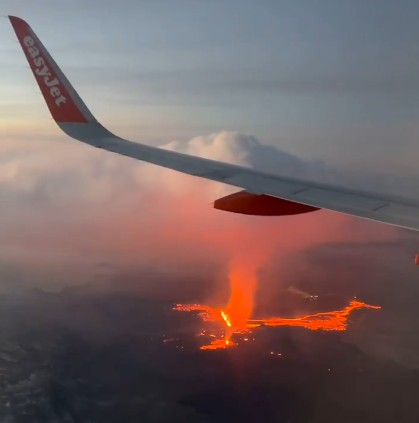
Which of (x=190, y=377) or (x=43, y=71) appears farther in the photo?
(x=190, y=377)

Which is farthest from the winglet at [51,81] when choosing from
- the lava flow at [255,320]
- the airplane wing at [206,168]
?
the lava flow at [255,320]

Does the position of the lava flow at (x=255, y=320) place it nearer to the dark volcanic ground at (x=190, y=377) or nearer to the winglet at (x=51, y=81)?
the dark volcanic ground at (x=190, y=377)

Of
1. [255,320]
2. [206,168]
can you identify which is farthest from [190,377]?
[206,168]

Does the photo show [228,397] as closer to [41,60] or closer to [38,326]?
[38,326]

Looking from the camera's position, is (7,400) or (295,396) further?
(7,400)

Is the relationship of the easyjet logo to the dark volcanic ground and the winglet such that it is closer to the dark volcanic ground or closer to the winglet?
the winglet

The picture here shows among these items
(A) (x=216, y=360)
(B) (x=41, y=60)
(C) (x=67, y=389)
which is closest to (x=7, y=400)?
(C) (x=67, y=389)

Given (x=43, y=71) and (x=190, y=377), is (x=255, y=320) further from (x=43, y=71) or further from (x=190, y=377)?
(x=43, y=71)
